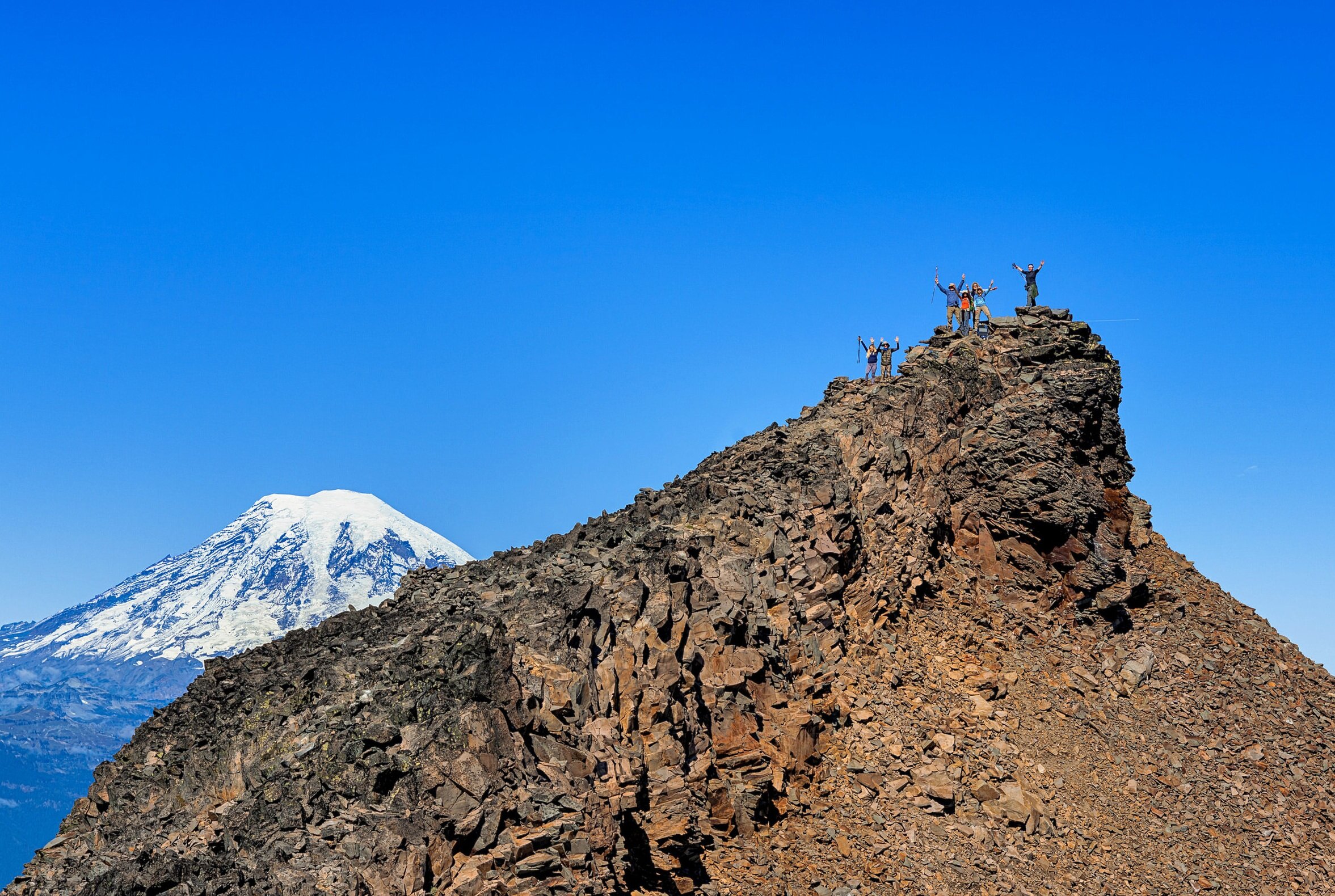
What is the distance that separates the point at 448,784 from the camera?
21453mm

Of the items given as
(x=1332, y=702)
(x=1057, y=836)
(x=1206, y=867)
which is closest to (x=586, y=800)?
(x=1057, y=836)

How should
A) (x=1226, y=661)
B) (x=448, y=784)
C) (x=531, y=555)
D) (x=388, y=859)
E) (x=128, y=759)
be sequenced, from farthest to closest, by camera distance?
(x=1226, y=661)
(x=531, y=555)
(x=128, y=759)
(x=448, y=784)
(x=388, y=859)

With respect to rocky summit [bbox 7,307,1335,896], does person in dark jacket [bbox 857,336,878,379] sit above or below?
above

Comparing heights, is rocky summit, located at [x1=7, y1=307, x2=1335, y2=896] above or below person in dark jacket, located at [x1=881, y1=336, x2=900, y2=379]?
below

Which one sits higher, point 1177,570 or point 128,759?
point 1177,570

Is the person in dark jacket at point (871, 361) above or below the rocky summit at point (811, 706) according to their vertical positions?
above

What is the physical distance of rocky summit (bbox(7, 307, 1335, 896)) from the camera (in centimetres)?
2188

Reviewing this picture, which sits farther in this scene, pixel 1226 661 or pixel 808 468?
pixel 1226 661

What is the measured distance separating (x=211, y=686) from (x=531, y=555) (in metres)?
9.11

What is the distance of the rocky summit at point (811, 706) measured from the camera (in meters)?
21.9

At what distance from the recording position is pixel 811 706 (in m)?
30.0

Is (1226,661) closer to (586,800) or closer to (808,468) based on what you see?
(808,468)

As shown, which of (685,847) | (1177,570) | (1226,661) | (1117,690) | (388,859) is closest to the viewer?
(388,859)

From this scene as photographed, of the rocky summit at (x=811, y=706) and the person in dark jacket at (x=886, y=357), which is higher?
the person in dark jacket at (x=886, y=357)
